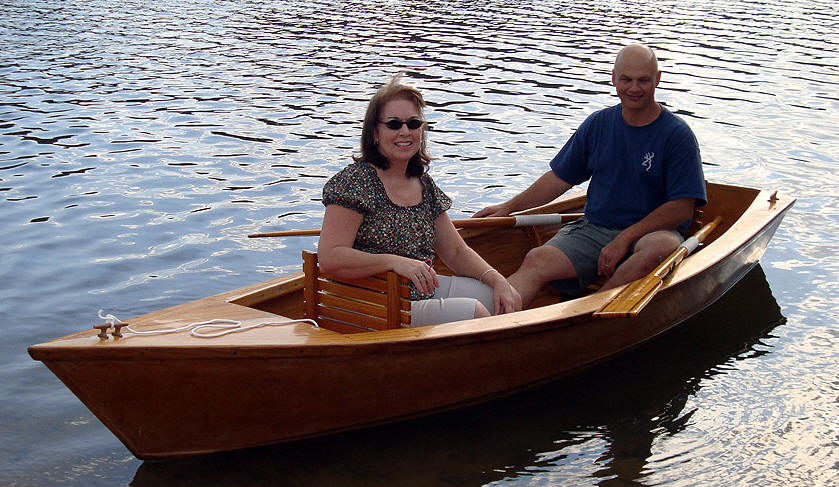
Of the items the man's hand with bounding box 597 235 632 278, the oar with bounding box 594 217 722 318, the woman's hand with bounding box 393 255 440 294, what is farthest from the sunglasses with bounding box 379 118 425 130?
the man's hand with bounding box 597 235 632 278

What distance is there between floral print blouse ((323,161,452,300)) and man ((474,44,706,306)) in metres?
1.00

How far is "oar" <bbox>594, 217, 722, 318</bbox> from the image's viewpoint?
417 centimetres

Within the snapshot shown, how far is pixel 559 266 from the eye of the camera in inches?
203

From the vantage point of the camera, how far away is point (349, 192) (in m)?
3.92

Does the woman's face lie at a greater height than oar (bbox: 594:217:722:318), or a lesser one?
greater

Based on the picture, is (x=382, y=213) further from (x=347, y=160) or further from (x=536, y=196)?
(x=347, y=160)

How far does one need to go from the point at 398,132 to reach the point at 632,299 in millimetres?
1357

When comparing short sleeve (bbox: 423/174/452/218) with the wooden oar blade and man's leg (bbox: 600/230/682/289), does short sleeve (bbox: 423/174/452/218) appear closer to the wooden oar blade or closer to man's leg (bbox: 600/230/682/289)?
the wooden oar blade

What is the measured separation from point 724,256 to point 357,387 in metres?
2.38

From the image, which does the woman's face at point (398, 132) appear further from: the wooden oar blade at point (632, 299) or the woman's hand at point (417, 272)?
the wooden oar blade at point (632, 299)

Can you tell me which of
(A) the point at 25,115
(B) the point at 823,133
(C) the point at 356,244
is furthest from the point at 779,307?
(A) the point at 25,115

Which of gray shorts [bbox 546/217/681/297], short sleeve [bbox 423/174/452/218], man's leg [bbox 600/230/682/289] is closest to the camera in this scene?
short sleeve [bbox 423/174/452/218]

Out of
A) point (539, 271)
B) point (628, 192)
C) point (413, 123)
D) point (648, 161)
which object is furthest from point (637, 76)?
point (413, 123)

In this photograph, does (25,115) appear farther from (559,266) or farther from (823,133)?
(823,133)
